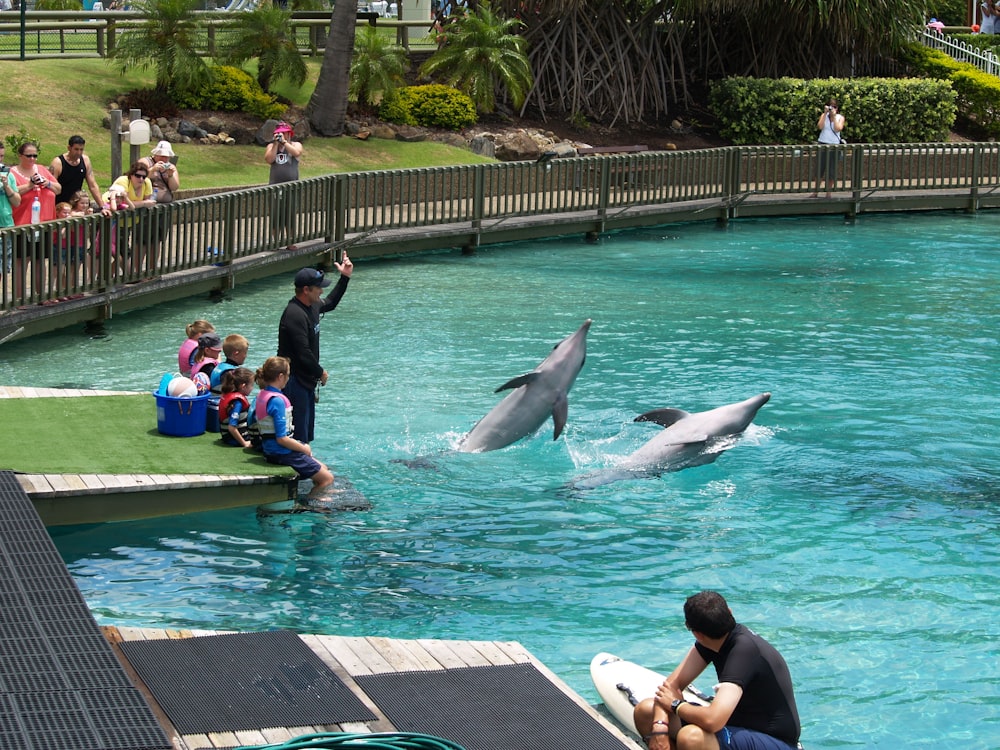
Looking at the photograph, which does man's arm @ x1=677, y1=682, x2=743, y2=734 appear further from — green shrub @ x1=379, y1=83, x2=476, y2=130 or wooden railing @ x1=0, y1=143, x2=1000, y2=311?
green shrub @ x1=379, y1=83, x2=476, y2=130

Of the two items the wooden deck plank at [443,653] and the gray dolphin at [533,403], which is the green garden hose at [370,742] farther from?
the gray dolphin at [533,403]

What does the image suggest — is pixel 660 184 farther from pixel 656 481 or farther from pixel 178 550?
pixel 178 550

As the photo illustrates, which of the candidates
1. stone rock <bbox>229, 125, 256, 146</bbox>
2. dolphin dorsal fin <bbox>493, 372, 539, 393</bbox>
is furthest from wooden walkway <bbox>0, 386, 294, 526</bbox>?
stone rock <bbox>229, 125, 256, 146</bbox>

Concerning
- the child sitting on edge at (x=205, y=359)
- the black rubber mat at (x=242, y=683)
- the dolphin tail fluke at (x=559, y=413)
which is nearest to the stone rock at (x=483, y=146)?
the dolphin tail fluke at (x=559, y=413)

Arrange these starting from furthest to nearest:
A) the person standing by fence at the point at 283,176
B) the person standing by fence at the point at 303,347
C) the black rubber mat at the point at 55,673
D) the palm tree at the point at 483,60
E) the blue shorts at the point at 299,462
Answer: the palm tree at the point at 483,60 < the person standing by fence at the point at 283,176 < the person standing by fence at the point at 303,347 < the blue shorts at the point at 299,462 < the black rubber mat at the point at 55,673

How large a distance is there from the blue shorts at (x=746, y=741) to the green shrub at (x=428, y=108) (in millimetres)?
27139

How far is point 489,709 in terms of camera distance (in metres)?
7.66

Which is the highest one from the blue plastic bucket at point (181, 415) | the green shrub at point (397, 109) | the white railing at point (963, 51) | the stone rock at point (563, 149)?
the white railing at point (963, 51)

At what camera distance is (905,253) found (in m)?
26.6

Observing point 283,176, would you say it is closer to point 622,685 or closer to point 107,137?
point 107,137

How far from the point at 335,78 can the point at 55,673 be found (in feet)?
81.3

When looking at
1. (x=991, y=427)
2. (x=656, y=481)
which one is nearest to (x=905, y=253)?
(x=991, y=427)

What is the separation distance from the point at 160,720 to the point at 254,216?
1487 centimetres

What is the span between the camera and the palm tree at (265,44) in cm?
3159
